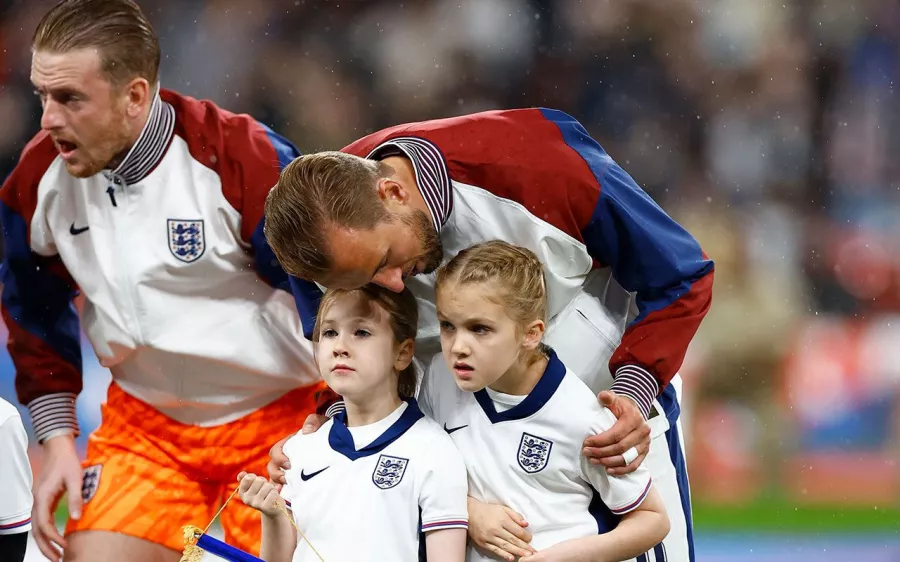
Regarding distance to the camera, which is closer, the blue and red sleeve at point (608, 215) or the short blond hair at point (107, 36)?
the blue and red sleeve at point (608, 215)

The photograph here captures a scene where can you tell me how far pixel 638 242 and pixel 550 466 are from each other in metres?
0.50

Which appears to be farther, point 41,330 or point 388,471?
point 41,330

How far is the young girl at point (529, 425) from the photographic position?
235 centimetres

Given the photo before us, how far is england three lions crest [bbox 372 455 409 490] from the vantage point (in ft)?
7.86

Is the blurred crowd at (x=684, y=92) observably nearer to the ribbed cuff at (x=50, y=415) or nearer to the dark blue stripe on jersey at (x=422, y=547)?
the ribbed cuff at (x=50, y=415)

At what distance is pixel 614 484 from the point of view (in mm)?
2359

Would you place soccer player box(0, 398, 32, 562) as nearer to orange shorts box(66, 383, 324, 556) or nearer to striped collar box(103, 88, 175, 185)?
orange shorts box(66, 383, 324, 556)

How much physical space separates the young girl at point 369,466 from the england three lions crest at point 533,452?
0.41ft

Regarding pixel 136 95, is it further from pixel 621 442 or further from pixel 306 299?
pixel 621 442

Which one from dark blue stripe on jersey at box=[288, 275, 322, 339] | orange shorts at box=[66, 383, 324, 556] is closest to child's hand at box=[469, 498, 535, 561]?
dark blue stripe on jersey at box=[288, 275, 322, 339]

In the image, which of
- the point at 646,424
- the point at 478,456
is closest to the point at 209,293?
the point at 478,456

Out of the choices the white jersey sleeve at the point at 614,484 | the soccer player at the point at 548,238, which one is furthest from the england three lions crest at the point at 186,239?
the white jersey sleeve at the point at 614,484

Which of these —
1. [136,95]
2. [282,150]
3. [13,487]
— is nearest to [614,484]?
[282,150]

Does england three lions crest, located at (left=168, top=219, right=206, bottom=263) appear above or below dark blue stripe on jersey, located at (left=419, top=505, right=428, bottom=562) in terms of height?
above
